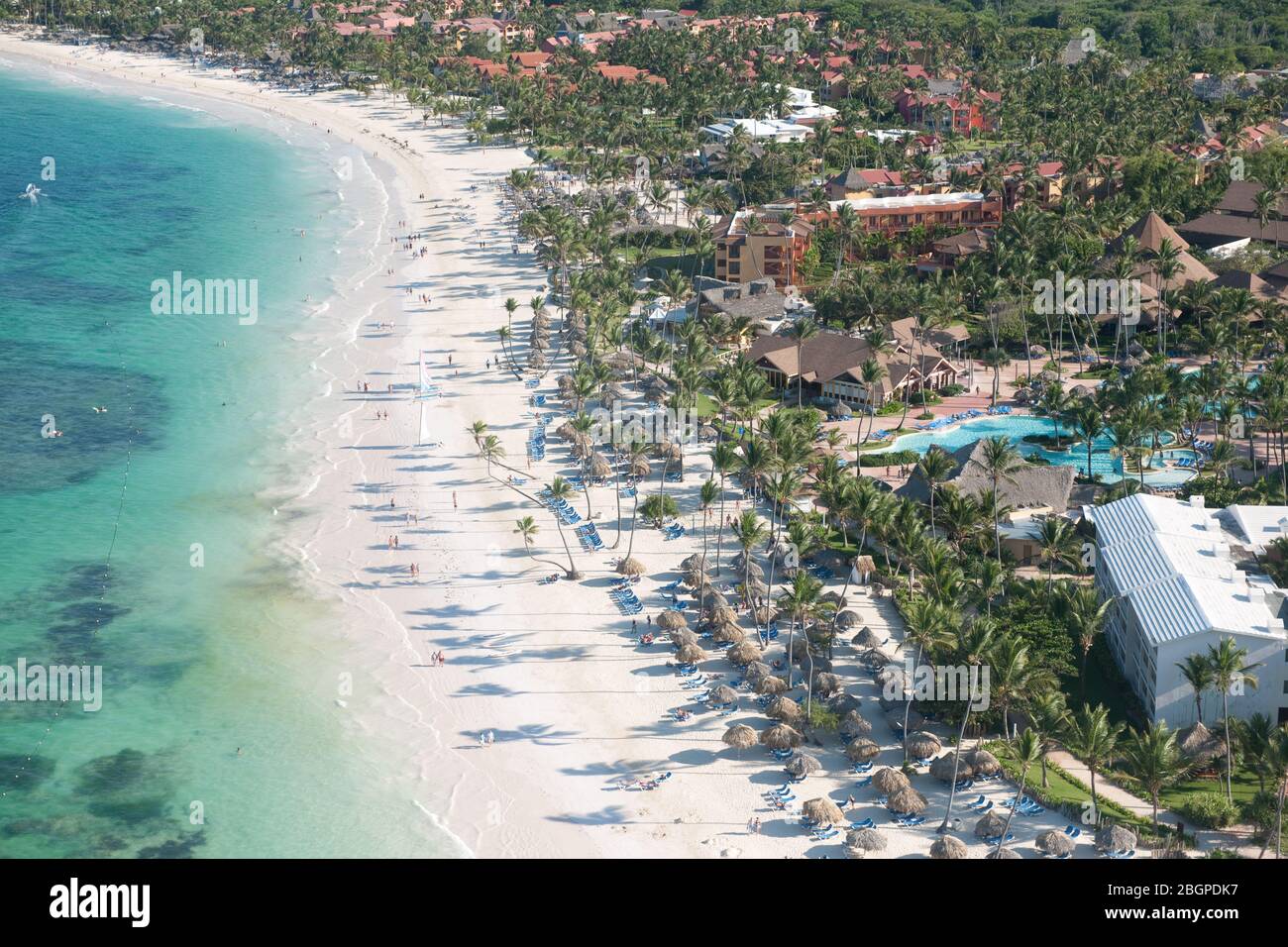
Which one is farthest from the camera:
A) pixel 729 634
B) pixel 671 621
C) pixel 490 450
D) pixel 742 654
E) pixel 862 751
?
pixel 490 450

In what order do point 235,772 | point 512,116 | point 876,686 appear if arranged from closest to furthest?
point 235,772
point 876,686
point 512,116

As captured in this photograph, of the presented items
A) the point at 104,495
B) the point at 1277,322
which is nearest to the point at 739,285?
the point at 1277,322

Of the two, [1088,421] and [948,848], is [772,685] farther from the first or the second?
[1088,421]

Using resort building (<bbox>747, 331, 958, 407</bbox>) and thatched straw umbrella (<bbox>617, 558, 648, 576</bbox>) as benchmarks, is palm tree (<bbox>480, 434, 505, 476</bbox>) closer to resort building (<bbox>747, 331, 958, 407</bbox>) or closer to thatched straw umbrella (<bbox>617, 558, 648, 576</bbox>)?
thatched straw umbrella (<bbox>617, 558, 648, 576</bbox>)

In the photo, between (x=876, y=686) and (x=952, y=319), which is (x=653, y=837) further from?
(x=952, y=319)

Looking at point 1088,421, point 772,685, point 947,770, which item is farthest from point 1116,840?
point 1088,421

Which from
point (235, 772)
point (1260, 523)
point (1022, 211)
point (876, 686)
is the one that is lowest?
point (235, 772)
